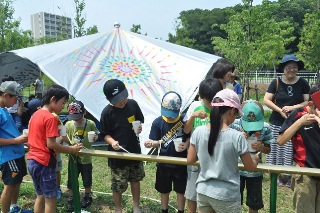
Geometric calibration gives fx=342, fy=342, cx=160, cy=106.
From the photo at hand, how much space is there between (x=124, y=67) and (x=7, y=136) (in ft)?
13.2

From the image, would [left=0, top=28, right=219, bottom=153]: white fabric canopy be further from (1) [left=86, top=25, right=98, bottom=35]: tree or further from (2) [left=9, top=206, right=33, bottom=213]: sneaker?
(1) [left=86, top=25, right=98, bottom=35]: tree

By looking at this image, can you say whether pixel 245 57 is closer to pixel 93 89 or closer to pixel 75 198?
pixel 93 89

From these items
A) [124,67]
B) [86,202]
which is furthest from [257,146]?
[124,67]

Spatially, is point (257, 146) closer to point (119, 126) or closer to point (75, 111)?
point (119, 126)

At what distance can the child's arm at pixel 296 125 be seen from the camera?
271 centimetres

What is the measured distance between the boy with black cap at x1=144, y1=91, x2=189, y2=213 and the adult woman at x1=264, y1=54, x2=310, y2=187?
5.84 feet

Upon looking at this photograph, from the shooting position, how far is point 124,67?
24.7ft

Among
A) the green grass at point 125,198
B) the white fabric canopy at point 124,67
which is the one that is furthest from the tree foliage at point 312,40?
the green grass at point 125,198

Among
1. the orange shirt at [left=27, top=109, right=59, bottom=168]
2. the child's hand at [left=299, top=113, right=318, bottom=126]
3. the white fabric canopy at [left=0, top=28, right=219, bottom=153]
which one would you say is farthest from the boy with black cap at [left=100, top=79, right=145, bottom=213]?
the white fabric canopy at [left=0, top=28, right=219, bottom=153]

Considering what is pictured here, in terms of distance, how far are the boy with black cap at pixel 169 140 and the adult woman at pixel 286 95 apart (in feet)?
5.84

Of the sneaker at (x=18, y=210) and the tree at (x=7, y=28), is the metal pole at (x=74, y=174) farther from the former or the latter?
the tree at (x=7, y=28)

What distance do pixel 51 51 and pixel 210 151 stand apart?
603 centimetres

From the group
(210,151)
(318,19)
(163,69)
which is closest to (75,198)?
(210,151)

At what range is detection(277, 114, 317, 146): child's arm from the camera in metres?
2.71
